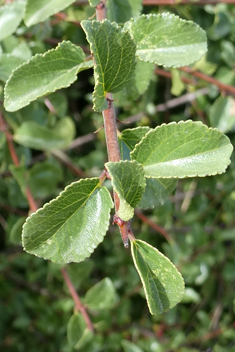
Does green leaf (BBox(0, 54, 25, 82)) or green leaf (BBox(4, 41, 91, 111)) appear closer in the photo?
green leaf (BBox(4, 41, 91, 111))

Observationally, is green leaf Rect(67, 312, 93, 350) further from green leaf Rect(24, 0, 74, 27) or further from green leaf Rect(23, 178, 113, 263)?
green leaf Rect(24, 0, 74, 27)

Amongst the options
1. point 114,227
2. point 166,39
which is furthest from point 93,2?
point 114,227

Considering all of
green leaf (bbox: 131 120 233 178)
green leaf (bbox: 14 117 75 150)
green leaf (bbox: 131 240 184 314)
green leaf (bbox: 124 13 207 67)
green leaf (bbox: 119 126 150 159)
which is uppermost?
green leaf (bbox: 124 13 207 67)

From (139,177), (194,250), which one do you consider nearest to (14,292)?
(194,250)

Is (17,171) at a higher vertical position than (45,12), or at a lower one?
lower

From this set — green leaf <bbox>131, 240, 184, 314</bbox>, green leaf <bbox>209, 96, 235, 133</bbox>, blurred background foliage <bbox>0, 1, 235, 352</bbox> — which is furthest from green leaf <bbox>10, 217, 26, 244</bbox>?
green leaf <bbox>209, 96, 235, 133</bbox>

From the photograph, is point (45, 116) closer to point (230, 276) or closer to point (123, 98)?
point (123, 98)

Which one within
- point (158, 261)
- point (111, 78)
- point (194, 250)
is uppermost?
point (111, 78)

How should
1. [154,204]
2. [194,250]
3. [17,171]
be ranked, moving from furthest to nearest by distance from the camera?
[194,250] → [17,171] → [154,204]
